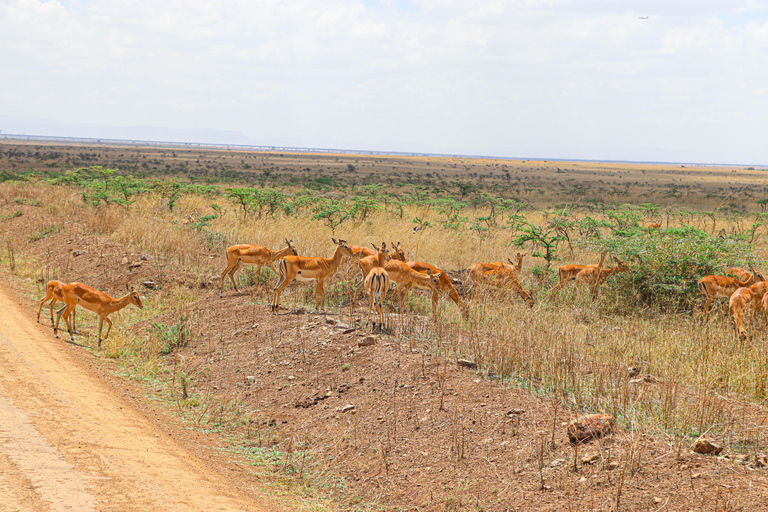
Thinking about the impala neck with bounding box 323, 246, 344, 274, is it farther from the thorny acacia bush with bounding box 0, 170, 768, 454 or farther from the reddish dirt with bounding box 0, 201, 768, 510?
the reddish dirt with bounding box 0, 201, 768, 510

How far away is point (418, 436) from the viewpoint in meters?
6.11

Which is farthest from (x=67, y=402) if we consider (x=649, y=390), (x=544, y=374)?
(x=649, y=390)

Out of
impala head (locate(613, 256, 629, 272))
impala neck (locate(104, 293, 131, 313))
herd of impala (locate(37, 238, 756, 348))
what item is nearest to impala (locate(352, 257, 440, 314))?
herd of impala (locate(37, 238, 756, 348))

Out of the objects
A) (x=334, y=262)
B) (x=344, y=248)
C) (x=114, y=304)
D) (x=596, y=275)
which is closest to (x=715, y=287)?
(x=596, y=275)

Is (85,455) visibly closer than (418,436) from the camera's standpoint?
Yes

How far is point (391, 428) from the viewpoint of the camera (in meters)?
6.34

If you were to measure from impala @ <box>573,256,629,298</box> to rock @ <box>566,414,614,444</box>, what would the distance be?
22.5ft

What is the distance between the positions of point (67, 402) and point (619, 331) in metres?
8.16

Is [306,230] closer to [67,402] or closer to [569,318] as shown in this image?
[569,318]

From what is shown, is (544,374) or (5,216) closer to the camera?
(544,374)

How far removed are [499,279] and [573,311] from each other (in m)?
1.51

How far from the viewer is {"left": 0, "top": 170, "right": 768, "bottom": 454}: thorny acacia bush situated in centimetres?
641

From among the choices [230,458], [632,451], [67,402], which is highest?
[632,451]

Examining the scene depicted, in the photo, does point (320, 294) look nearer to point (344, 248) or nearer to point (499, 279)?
point (344, 248)
